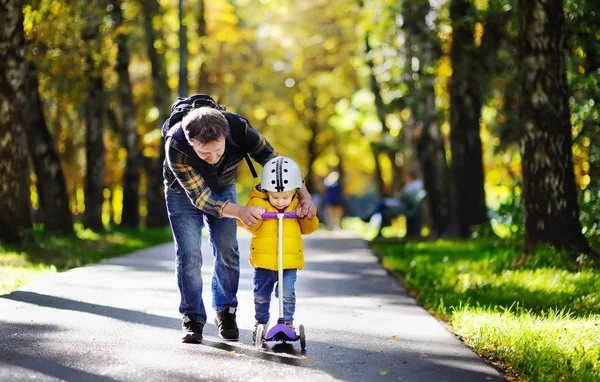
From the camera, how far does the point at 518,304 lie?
27.5 ft

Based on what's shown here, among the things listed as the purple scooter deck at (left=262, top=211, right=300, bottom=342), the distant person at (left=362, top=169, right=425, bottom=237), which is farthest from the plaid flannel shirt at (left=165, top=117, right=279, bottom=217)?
the distant person at (left=362, top=169, right=425, bottom=237)

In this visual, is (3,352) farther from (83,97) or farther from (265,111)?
(265,111)

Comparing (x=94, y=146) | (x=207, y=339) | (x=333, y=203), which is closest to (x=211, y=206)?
(x=207, y=339)

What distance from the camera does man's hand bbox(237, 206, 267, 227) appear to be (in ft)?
21.2

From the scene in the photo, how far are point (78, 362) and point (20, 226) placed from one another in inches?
316

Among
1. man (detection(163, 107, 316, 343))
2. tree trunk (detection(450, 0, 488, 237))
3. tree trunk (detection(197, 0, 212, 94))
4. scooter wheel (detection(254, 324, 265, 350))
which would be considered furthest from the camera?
tree trunk (detection(197, 0, 212, 94))

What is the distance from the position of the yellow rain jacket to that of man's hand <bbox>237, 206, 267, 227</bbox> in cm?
21

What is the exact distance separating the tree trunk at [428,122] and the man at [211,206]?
1229cm

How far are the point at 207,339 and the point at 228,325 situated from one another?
190 mm

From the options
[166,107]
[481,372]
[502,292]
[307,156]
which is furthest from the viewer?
[307,156]

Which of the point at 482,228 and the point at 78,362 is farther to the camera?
the point at 482,228

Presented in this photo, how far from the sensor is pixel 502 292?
9.29 m

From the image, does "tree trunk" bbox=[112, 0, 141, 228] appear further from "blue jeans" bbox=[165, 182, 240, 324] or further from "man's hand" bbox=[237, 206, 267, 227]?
"man's hand" bbox=[237, 206, 267, 227]

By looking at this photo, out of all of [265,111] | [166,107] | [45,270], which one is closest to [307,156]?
[265,111]
